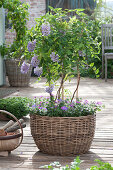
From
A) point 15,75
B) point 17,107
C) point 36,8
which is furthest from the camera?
point 36,8

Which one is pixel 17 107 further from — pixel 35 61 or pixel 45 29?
pixel 45 29

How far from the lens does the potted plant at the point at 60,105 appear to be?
2.39m

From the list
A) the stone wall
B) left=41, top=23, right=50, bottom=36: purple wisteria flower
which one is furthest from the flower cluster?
the stone wall

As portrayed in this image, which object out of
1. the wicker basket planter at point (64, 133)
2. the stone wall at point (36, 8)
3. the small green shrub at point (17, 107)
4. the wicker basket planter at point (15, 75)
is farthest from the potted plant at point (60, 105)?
the stone wall at point (36, 8)

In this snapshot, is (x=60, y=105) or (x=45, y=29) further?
(x=60, y=105)

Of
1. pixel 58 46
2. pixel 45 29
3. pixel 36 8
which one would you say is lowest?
pixel 58 46

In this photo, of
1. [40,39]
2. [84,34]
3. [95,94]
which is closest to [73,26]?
[84,34]

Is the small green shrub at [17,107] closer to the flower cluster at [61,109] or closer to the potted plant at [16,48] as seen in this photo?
the flower cluster at [61,109]

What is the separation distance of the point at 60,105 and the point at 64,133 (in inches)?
8.8

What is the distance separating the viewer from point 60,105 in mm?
2520

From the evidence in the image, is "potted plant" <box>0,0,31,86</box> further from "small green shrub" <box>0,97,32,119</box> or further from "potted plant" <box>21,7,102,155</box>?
"potted plant" <box>21,7,102,155</box>

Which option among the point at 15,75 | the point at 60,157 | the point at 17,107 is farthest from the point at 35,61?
the point at 15,75

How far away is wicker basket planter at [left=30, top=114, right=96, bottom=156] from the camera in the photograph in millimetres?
2387

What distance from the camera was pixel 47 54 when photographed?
247cm
